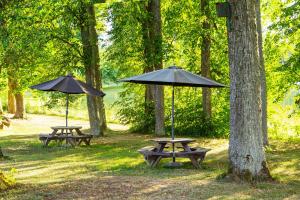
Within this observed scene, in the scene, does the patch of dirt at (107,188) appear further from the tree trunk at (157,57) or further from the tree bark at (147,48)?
the tree bark at (147,48)

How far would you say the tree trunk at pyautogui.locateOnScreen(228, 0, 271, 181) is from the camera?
9.11 m

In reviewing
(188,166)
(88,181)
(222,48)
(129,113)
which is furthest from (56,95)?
(88,181)

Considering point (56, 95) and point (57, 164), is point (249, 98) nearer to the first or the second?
point (57, 164)

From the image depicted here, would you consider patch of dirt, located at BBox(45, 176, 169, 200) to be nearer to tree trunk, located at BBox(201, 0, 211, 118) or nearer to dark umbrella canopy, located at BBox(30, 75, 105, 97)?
dark umbrella canopy, located at BBox(30, 75, 105, 97)

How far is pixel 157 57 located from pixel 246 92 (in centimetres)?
1067

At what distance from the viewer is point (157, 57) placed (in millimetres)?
19547

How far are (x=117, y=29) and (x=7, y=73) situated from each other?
Answer: 838cm

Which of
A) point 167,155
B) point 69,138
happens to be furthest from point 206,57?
point 167,155

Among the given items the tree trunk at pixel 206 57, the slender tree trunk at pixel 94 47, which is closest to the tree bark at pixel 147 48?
the slender tree trunk at pixel 94 47

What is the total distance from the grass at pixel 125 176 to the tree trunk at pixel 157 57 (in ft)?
12.3

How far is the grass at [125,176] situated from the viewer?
26.7ft

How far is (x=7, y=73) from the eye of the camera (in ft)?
84.3

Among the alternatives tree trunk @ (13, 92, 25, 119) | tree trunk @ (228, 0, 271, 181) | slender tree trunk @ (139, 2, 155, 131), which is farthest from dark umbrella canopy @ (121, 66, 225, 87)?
tree trunk @ (13, 92, 25, 119)

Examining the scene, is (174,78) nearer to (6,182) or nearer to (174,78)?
(174,78)
